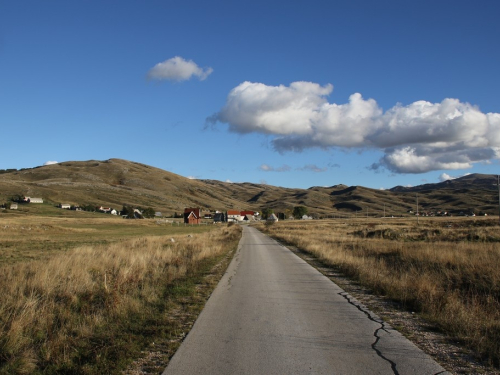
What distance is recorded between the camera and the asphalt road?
5176 mm

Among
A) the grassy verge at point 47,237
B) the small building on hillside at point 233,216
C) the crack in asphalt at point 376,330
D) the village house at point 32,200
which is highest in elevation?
the village house at point 32,200

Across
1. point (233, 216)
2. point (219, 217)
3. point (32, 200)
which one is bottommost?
point (219, 217)

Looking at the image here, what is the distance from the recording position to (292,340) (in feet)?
20.8

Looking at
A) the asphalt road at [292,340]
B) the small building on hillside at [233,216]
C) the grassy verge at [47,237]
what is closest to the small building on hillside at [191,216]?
the grassy verge at [47,237]

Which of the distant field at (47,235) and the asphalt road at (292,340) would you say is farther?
the distant field at (47,235)


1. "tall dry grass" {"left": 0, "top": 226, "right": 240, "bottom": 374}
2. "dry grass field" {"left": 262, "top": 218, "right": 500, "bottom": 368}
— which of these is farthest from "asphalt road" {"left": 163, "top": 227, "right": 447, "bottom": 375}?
"tall dry grass" {"left": 0, "top": 226, "right": 240, "bottom": 374}

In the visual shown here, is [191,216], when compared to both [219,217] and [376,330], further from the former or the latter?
[376,330]

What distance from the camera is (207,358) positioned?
5516 mm

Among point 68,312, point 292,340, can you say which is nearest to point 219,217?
point 68,312

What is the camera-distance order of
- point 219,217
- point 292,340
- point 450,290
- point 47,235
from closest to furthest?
A: point 292,340 → point 450,290 → point 47,235 → point 219,217

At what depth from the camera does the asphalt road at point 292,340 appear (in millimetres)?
5176

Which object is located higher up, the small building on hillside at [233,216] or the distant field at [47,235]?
the small building on hillside at [233,216]

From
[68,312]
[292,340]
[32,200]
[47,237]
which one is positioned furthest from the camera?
[32,200]

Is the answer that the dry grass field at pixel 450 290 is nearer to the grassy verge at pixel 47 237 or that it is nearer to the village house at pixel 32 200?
the grassy verge at pixel 47 237
